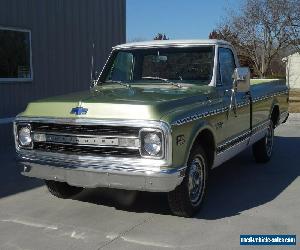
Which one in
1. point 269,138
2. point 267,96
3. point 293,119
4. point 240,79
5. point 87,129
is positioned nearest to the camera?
point 87,129

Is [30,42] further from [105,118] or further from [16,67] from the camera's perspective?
[105,118]

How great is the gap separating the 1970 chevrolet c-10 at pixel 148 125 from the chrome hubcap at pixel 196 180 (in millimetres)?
12

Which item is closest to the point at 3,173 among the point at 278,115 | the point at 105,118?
the point at 105,118

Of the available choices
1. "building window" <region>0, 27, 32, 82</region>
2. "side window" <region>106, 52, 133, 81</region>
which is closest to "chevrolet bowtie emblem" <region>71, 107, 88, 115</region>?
"side window" <region>106, 52, 133, 81</region>

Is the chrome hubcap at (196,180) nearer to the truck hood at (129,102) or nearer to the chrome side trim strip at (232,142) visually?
the chrome side trim strip at (232,142)

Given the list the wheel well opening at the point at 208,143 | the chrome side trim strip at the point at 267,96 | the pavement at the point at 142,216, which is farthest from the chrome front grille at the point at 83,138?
the chrome side trim strip at the point at 267,96

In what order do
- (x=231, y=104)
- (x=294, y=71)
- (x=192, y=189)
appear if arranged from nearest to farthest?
1. (x=192, y=189)
2. (x=231, y=104)
3. (x=294, y=71)

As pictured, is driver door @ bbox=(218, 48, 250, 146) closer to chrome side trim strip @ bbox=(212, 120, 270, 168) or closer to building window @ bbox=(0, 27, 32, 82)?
chrome side trim strip @ bbox=(212, 120, 270, 168)

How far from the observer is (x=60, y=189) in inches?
244

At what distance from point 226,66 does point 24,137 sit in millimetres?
2918

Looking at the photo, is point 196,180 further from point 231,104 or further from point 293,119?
point 293,119

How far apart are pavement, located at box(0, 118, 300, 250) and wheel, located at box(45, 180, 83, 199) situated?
108mm

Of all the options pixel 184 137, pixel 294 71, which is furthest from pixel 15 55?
pixel 294 71

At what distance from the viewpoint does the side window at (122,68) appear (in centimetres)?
668
